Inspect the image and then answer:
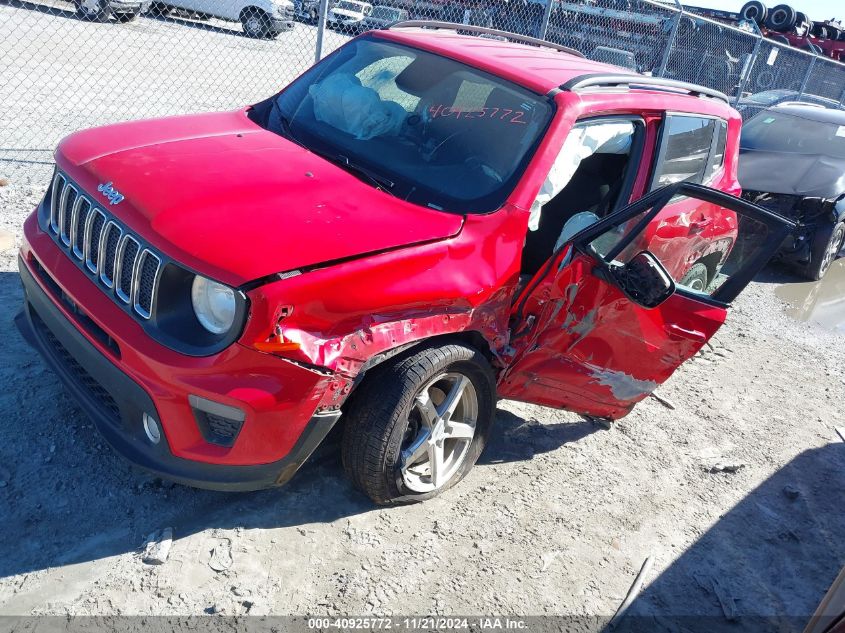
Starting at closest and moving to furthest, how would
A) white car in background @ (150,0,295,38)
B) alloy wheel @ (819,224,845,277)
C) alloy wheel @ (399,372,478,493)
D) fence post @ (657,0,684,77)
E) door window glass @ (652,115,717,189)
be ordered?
1. alloy wheel @ (399,372,478,493)
2. door window glass @ (652,115,717,189)
3. alloy wheel @ (819,224,845,277)
4. fence post @ (657,0,684,77)
5. white car in background @ (150,0,295,38)

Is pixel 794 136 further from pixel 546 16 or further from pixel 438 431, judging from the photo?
pixel 438 431

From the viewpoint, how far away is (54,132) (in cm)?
717

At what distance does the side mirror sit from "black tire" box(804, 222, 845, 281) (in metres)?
5.63

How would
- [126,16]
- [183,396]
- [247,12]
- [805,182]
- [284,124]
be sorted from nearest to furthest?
[183,396]
[284,124]
[805,182]
[126,16]
[247,12]

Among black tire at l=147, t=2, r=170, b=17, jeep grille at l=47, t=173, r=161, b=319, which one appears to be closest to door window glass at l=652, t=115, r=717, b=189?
jeep grille at l=47, t=173, r=161, b=319

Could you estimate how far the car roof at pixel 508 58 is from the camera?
3.74 metres

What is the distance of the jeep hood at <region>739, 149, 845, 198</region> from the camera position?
7.79 meters

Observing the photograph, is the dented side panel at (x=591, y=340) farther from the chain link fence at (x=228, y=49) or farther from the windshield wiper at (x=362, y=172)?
the chain link fence at (x=228, y=49)

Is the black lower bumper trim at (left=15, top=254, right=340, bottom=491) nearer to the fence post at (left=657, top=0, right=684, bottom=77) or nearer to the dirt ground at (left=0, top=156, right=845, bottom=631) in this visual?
the dirt ground at (left=0, top=156, right=845, bottom=631)

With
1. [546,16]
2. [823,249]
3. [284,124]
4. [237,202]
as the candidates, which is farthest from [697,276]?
[546,16]

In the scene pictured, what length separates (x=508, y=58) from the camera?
4.01 m

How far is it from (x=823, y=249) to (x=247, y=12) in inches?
502

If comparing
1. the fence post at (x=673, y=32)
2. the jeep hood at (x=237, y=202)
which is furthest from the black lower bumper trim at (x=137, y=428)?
the fence post at (x=673, y=32)

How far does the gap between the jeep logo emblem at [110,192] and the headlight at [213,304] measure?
0.52 meters
